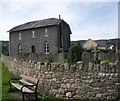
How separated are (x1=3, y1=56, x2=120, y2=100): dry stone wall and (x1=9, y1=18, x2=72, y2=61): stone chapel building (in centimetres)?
2886

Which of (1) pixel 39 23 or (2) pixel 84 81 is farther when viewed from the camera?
(1) pixel 39 23

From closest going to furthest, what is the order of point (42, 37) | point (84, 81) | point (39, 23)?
point (84, 81) < point (42, 37) < point (39, 23)

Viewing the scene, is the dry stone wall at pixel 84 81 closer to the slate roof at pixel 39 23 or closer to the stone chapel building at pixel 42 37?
the stone chapel building at pixel 42 37

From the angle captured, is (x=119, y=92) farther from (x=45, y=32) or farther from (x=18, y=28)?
(x=18, y=28)

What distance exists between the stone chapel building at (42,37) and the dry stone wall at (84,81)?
28.9 meters

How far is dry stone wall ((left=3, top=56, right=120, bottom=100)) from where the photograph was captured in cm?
841

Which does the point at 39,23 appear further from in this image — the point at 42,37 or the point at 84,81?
the point at 84,81

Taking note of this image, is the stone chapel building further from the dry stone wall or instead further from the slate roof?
the dry stone wall

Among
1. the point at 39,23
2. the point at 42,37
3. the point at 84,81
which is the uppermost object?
the point at 39,23

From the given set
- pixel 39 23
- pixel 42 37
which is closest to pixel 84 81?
pixel 42 37

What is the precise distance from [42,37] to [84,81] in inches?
1398

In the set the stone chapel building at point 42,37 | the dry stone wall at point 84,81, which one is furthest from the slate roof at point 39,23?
the dry stone wall at point 84,81

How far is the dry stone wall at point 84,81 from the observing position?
8414 mm

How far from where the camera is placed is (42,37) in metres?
43.7
